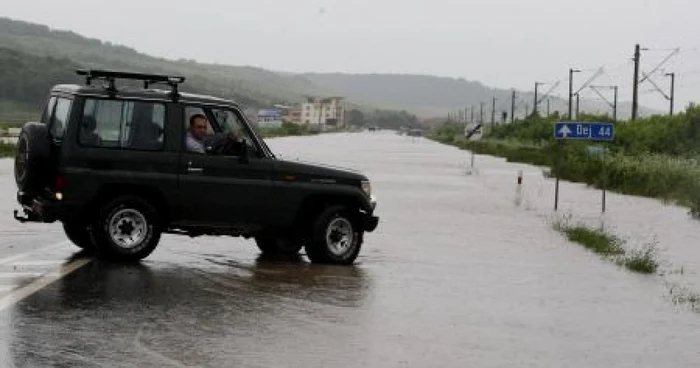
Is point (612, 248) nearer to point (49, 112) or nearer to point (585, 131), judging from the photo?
point (585, 131)

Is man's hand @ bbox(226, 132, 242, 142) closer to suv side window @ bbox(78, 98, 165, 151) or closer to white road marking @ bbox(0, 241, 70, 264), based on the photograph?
suv side window @ bbox(78, 98, 165, 151)

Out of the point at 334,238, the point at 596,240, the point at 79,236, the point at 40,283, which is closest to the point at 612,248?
the point at 596,240

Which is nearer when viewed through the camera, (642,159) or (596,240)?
(596,240)

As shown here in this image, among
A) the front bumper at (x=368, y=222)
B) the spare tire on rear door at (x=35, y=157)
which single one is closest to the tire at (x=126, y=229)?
the spare tire on rear door at (x=35, y=157)

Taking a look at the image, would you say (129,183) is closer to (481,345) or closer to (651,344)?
(481,345)

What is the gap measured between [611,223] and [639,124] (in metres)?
41.3

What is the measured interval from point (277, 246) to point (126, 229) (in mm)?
2840

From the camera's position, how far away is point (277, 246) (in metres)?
15.5

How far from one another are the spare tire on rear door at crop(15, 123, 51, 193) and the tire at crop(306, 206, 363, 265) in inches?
136

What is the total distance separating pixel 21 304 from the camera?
10.1 m

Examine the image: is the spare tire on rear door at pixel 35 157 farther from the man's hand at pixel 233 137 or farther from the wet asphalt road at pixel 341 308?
the man's hand at pixel 233 137

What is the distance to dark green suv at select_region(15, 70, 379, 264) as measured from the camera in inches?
504

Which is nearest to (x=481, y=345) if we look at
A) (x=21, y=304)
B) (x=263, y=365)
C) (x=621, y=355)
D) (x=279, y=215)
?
(x=621, y=355)

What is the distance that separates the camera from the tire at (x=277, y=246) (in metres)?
15.1
